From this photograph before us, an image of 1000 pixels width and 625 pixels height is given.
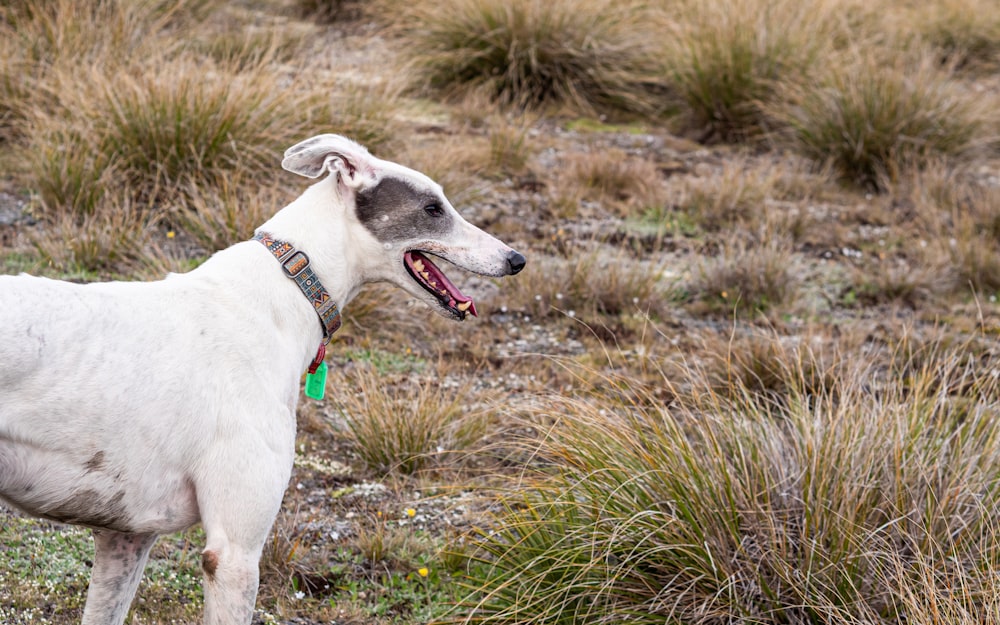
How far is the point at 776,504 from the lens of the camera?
3.99 m

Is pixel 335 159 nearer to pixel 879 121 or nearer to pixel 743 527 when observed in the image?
pixel 743 527

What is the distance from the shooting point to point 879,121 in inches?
366

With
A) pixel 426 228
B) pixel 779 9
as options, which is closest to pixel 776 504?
pixel 426 228

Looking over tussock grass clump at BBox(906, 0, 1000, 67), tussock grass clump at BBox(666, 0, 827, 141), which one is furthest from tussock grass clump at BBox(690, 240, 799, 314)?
tussock grass clump at BBox(906, 0, 1000, 67)

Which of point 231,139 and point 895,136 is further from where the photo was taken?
point 895,136

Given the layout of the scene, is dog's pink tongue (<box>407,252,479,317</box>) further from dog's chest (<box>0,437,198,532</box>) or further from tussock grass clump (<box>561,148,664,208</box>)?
tussock grass clump (<box>561,148,664,208</box>)

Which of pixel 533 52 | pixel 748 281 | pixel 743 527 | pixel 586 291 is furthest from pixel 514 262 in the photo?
pixel 533 52

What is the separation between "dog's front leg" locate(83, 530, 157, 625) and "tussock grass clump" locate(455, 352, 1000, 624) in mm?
1148

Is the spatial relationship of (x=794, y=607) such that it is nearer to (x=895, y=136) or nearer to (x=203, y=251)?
(x=203, y=251)

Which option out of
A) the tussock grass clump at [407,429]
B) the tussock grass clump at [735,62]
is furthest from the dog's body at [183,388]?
the tussock grass clump at [735,62]

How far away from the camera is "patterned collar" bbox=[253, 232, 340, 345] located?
3340 mm

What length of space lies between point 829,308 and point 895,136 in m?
2.53

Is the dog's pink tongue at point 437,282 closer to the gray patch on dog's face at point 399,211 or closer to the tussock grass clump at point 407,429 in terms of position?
the gray patch on dog's face at point 399,211

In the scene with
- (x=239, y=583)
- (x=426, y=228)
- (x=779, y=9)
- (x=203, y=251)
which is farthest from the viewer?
(x=779, y=9)
